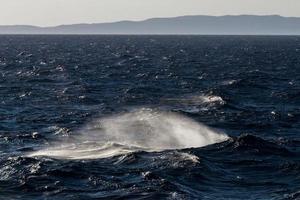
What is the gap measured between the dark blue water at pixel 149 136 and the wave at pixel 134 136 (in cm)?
15

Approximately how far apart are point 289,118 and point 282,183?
24326 mm

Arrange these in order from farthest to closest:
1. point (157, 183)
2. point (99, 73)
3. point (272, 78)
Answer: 1. point (99, 73)
2. point (272, 78)
3. point (157, 183)

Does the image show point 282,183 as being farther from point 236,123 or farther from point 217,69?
point 217,69

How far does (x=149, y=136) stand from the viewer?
157ft

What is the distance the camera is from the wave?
1668 inches

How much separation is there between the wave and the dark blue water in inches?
5.9

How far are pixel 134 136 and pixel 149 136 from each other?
1.21 meters

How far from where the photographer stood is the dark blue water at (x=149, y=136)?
109ft

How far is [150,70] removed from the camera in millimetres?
114125

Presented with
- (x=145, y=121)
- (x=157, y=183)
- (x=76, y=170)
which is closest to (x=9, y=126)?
(x=145, y=121)

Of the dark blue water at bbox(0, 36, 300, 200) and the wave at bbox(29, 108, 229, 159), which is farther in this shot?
the wave at bbox(29, 108, 229, 159)

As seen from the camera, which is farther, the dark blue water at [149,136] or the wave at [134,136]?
the wave at [134,136]

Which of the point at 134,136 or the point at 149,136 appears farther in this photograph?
the point at 134,136

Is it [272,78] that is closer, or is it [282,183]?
[282,183]
